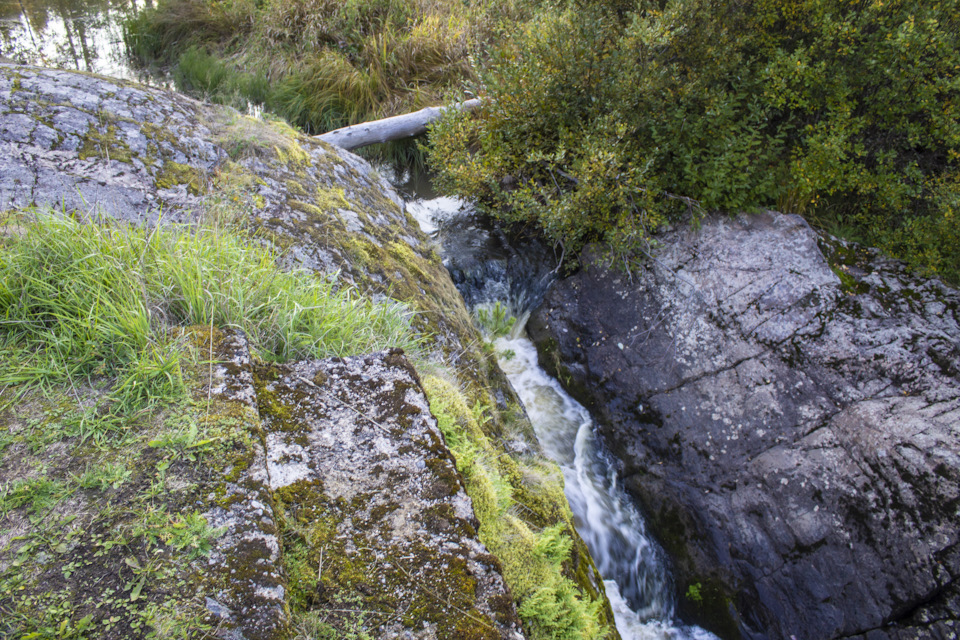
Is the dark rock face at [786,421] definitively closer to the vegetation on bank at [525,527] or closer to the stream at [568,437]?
the stream at [568,437]

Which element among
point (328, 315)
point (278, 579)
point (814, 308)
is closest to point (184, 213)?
point (328, 315)

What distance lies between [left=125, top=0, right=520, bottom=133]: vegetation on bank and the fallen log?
1.04 m

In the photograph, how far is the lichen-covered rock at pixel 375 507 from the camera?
1.61 metres

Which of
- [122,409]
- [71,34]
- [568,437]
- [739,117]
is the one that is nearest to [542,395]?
[568,437]

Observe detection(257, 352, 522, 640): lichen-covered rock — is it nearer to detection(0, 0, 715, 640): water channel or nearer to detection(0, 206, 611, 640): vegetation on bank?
detection(0, 206, 611, 640): vegetation on bank

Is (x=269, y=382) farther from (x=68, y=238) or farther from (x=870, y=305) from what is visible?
(x=870, y=305)

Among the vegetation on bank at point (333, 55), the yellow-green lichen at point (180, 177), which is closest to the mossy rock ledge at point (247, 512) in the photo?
the yellow-green lichen at point (180, 177)

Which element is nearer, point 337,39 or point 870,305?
point 870,305

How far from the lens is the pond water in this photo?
1057 centimetres

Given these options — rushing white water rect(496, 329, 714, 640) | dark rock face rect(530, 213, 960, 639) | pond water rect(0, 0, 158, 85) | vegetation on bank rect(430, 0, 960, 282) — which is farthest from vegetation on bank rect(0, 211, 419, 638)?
pond water rect(0, 0, 158, 85)

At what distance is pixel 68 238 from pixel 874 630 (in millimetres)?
6181

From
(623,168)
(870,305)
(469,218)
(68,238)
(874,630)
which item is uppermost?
(68,238)

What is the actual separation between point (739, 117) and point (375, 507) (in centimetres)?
586

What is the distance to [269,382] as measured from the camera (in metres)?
2.17
